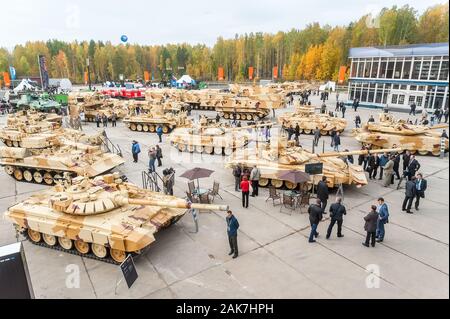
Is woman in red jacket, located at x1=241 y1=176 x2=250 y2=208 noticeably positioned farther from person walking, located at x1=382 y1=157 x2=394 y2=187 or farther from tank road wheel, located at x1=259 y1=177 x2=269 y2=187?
person walking, located at x1=382 y1=157 x2=394 y2=187

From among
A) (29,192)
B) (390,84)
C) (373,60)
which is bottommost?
(29,192)

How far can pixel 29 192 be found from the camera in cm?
1498

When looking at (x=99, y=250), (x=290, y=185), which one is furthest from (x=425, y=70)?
(x=99, y=250)

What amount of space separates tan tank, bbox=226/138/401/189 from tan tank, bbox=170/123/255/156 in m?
5.26

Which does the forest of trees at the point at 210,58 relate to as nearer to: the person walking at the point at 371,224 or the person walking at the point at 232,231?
the person walking at the point at 371,224

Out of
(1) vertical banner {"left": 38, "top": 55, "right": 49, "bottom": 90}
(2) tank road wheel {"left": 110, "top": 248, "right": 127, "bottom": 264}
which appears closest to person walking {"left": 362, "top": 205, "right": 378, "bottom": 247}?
(2) tank road wheel {"left": 110, "top": 248, "right": 127, "bottom": 264}

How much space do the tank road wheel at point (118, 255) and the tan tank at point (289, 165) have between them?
7.18 meters

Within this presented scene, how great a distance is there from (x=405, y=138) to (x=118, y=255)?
1845 cm

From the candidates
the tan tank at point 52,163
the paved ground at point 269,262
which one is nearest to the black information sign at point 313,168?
the paved ground at point 269,262

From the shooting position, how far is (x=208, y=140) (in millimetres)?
21453

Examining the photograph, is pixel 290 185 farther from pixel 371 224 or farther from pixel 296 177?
pixel 371 224
